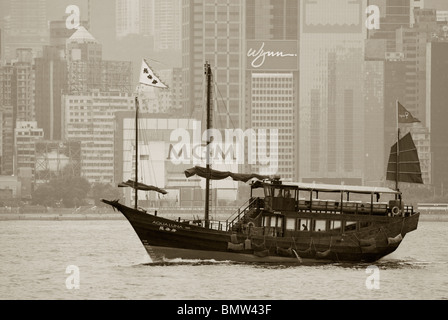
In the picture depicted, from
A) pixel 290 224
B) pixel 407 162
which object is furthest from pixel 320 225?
pixel 407 162

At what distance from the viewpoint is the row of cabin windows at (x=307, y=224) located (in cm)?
9769

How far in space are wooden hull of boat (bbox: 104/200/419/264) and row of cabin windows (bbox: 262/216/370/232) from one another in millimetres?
387

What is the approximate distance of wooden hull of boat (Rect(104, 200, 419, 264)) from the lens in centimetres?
9694

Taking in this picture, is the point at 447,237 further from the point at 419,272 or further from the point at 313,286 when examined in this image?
the point at 313,286

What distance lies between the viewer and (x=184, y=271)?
3664 inches

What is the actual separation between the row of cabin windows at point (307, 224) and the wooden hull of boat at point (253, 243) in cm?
39

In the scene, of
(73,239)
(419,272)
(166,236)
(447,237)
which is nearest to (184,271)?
(166,236)

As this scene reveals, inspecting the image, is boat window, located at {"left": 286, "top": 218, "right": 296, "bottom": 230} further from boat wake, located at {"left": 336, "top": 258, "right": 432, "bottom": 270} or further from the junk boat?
boat wake, located at {"left": 336, "top": 258, "right": 432, "bottom": 270}

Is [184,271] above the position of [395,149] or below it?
below

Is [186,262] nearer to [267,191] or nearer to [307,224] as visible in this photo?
[267,191]

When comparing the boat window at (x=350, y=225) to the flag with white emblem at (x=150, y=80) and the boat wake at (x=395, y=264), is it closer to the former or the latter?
the boat wake at (x=395, y=264)

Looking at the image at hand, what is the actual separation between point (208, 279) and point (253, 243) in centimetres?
817

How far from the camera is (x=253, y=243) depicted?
97.2m
